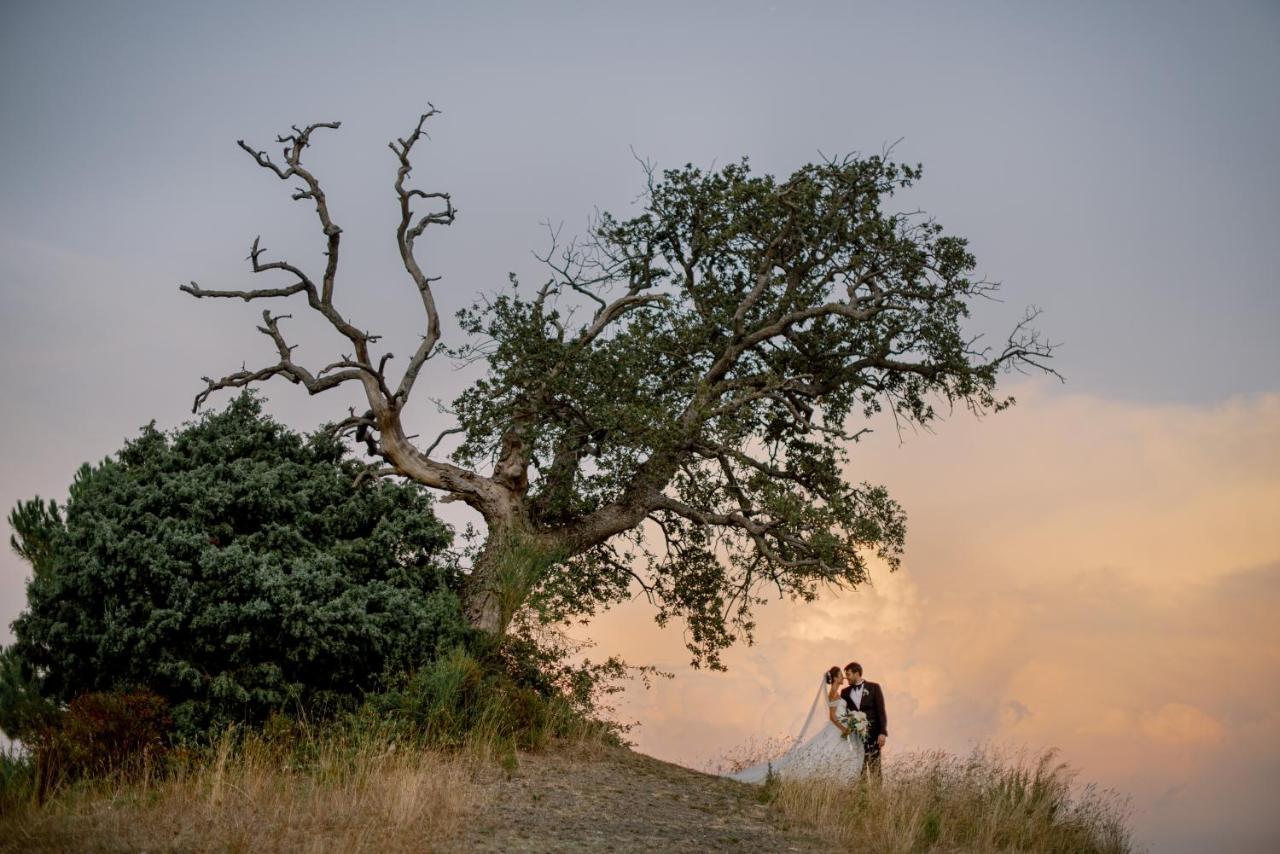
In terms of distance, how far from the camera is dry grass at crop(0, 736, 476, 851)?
1088 centimetres

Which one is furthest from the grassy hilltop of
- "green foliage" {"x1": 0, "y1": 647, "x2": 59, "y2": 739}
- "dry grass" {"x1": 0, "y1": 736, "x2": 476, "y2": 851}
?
"green foliage" {"x1": 0, "y1": 647, "x2": 59, "y2": 739}

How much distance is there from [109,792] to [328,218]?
31.3 ft

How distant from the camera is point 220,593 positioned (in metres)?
14.2

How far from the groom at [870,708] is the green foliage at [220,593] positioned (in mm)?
5244

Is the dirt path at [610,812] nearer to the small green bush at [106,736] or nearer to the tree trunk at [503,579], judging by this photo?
the tree trunk at [503,579]

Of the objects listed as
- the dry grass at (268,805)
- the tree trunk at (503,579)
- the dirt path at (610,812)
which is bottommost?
the dry grass at (268,805)

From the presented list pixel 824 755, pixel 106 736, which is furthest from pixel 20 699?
pixel 824 755

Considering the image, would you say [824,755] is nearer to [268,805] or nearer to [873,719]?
[873,719]

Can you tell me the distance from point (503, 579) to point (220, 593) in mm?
4090

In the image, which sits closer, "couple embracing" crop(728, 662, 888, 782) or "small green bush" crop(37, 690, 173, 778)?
"small green bush" crop(37, 690, 173, 778)

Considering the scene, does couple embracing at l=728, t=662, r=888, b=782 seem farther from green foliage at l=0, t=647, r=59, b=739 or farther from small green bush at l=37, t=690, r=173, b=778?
green foliage at l=0, t=647, r=59, b=739

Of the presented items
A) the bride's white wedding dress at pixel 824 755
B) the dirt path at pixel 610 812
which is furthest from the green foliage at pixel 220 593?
the bride's white wedding dress at pixel 824 755

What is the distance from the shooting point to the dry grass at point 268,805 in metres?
10.9

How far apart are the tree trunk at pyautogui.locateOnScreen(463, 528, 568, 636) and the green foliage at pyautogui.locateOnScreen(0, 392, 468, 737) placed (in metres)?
0.87
